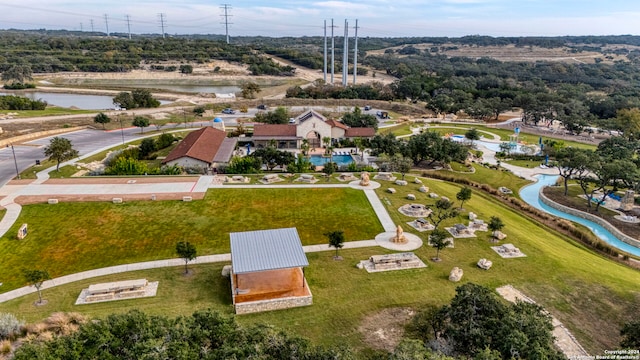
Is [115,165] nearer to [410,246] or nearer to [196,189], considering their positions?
[196,189]

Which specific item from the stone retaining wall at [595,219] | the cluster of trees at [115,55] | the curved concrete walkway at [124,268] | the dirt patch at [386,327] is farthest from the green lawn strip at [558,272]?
the cluster of trees at [115,55]

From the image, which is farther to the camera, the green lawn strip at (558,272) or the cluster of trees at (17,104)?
the cluster of trees at (17,104)

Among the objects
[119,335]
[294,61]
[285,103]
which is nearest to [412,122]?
[285,103]

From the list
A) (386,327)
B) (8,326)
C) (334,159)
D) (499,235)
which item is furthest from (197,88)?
(386,327)

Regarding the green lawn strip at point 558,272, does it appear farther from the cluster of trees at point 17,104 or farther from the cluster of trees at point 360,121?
the cluster of trees at point 17,104

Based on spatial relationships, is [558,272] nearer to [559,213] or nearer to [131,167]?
[559,213]

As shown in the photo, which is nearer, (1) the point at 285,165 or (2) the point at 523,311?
(2) the point at 523,311
